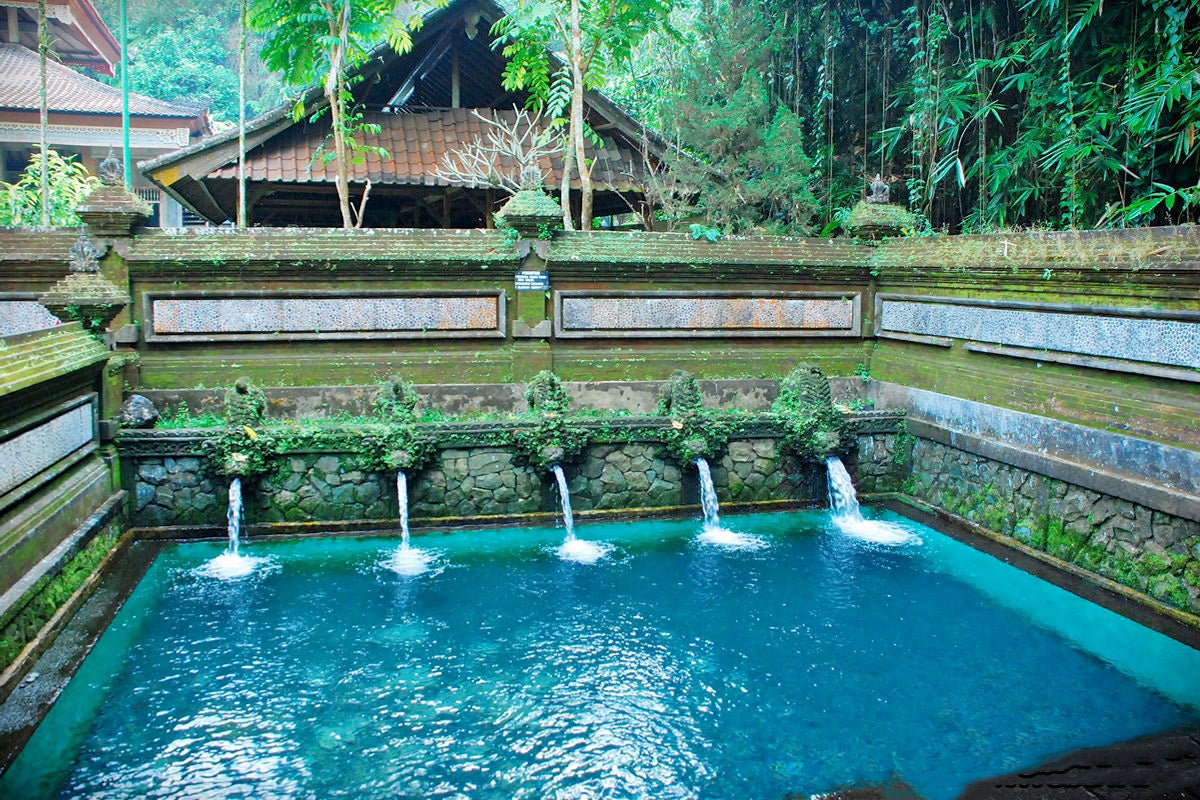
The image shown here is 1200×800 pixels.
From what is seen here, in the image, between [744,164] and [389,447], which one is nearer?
[389,447]

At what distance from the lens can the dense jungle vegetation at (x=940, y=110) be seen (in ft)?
30.0

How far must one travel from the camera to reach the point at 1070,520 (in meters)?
7.32

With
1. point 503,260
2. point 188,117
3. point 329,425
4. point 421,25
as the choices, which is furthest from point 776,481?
point 188,117

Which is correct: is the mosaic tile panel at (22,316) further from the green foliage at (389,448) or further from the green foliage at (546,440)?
the green foliage at (546,440)

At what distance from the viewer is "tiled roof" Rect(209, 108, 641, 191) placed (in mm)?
12633

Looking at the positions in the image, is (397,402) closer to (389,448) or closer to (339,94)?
(389,448)

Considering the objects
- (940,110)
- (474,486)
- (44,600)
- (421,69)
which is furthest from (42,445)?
(940,110)

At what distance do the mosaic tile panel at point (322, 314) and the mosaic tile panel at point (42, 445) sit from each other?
1.54 meters

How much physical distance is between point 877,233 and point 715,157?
3.42m

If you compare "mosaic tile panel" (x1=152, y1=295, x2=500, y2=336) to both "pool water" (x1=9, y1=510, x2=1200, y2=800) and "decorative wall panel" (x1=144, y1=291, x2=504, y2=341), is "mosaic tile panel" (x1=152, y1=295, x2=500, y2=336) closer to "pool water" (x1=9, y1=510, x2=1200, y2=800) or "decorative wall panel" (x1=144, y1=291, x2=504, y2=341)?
"decorative wall panel" (x1=144, y1=291, x2=504, y2=341)

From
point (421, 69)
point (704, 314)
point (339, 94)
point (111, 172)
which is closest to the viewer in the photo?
point (111, 172)

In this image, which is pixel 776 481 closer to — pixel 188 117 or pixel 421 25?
pixel 421 25

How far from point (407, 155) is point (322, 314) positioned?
5.25 meters

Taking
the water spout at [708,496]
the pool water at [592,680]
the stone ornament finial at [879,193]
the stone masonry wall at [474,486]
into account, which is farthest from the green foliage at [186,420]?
the stone ornament finial at [879,193]
